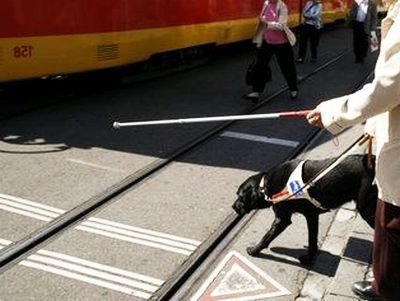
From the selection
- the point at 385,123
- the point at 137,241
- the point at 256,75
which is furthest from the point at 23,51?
the point at 385,123

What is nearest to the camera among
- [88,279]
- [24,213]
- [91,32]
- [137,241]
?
[88,279]

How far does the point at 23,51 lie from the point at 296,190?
191 inches

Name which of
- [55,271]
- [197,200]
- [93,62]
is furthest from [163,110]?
[55,271]

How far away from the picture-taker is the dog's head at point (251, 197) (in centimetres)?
439

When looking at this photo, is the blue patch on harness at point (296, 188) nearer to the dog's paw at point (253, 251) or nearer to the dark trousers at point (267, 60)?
the dog's paw at point (253, 251)

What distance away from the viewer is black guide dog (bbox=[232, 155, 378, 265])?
3939mm

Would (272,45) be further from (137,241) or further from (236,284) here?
(236,284)

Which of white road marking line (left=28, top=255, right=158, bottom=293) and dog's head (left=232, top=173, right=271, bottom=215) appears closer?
white road marking line (left=28, top=255, right=158, bottom=293)

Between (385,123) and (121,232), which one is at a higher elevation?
(385,123)

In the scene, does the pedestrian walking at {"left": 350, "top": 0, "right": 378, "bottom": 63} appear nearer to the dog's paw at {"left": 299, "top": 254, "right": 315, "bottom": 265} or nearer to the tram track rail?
the tram track rail

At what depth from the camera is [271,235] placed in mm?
4504

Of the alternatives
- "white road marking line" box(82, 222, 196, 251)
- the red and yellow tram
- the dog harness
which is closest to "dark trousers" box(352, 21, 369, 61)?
the red and yellow tram

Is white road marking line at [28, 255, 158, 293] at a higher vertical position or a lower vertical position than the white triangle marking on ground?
higher

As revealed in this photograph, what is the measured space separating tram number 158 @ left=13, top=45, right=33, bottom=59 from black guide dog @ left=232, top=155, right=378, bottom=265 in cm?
433
